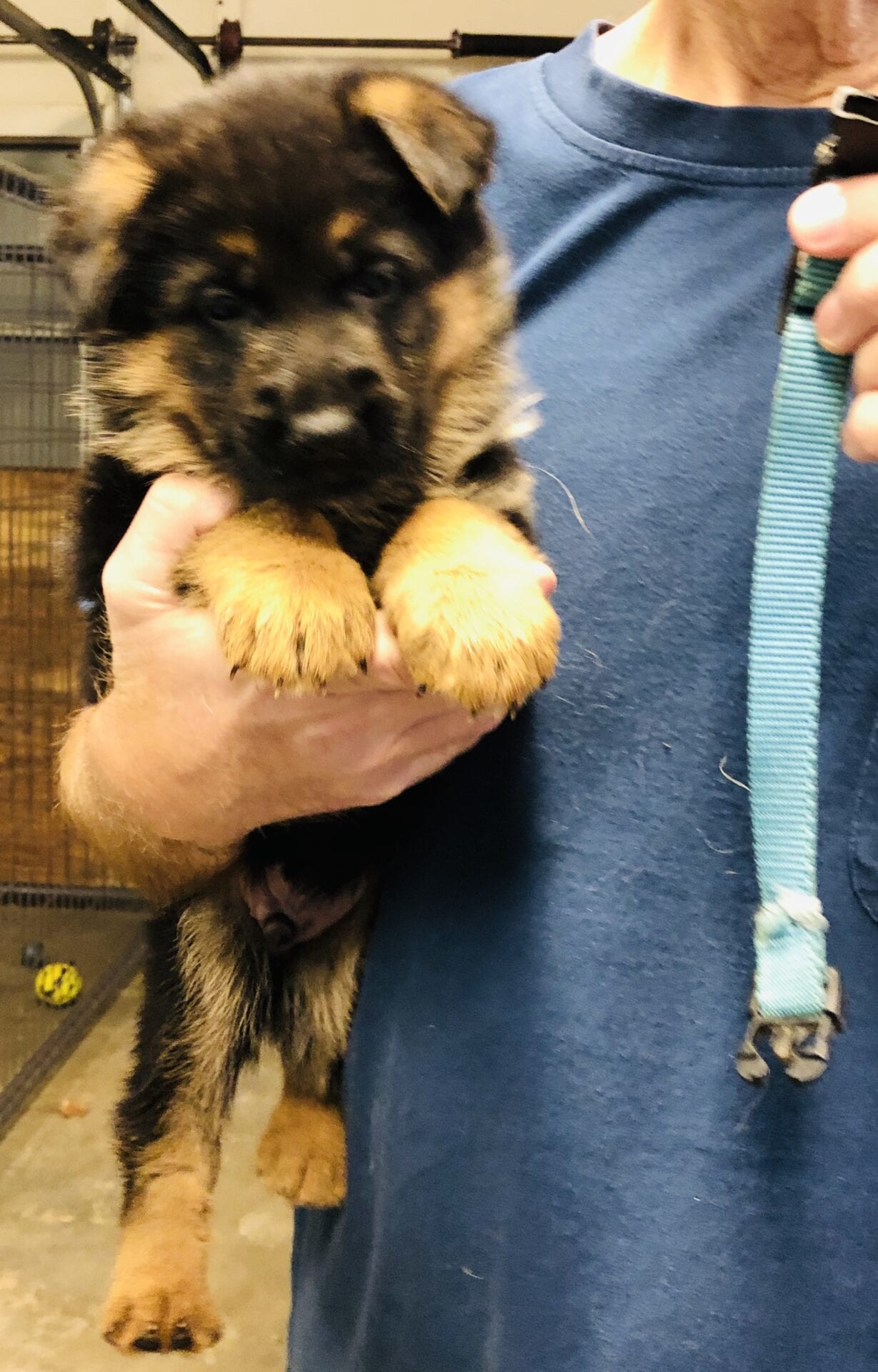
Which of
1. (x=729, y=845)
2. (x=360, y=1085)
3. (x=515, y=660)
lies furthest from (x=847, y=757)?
(x=360, y=1085)

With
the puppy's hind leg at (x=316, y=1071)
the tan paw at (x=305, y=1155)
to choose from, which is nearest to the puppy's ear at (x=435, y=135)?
the puppy's hind leg at (x=316, y=1071)

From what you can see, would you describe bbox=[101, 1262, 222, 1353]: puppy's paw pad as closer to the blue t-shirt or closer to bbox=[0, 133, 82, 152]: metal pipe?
the blue t-shirt

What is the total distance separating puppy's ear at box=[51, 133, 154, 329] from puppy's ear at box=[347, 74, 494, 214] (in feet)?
0.86

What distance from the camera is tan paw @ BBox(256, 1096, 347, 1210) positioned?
1.18 meters

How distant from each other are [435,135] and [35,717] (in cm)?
305

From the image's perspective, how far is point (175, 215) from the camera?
44.3 inches

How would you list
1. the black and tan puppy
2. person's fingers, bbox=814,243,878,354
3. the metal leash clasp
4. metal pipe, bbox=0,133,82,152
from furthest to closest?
metal pipe, bbox=0,133,82,152 → the black and tan puppy → the metal leash clasp → person's fingers, bbox=814,243,878,354

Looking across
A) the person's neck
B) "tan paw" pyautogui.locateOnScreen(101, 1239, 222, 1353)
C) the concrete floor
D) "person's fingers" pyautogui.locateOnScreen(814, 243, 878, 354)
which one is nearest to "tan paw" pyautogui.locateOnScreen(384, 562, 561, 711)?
"person's fingers" pyautogui.locateOnScreen(814, 243, 878, 354)

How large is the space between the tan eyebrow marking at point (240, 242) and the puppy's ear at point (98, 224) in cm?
12

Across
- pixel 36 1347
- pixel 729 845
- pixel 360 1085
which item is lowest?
pixel 36 1347

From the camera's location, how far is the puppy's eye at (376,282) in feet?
3.77

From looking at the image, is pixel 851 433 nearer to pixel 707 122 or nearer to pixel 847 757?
pixel 847 757

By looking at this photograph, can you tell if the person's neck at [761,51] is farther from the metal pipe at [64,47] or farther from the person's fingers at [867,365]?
the metal pipe at [64,47]

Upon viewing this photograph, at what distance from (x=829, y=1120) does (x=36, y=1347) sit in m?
2.25
